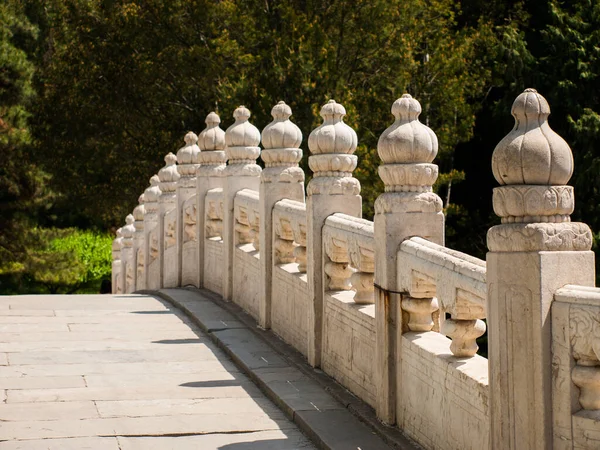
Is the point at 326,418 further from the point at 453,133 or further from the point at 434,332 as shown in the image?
the point at 453,133

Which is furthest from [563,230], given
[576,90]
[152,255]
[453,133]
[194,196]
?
[453,133]

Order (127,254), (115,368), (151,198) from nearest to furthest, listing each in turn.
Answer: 1. (115,368)
2. (151,198)
3. (127,254)

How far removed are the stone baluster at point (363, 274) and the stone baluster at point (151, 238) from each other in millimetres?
8750

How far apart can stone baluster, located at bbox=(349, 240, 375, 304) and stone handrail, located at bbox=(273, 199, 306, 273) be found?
1.56 metres

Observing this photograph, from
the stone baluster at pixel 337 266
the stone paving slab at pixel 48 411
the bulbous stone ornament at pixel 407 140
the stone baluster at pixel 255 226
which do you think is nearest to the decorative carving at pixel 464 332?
the bulbous stone ornament at pixel 407 140

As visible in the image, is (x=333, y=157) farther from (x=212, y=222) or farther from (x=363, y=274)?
(x=212, y=222)

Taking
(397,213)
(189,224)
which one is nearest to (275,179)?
(397,213)

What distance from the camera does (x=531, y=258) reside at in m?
5.12

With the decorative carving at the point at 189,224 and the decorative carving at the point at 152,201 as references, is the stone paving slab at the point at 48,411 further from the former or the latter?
the decorative carving at the point at 152,201

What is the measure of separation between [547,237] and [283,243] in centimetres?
574

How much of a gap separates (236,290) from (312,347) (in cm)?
333

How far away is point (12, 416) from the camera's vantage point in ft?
25.6

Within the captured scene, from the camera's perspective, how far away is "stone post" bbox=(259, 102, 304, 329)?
10.8 meters

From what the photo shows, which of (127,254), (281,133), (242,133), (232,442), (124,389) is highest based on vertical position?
(242,133)
